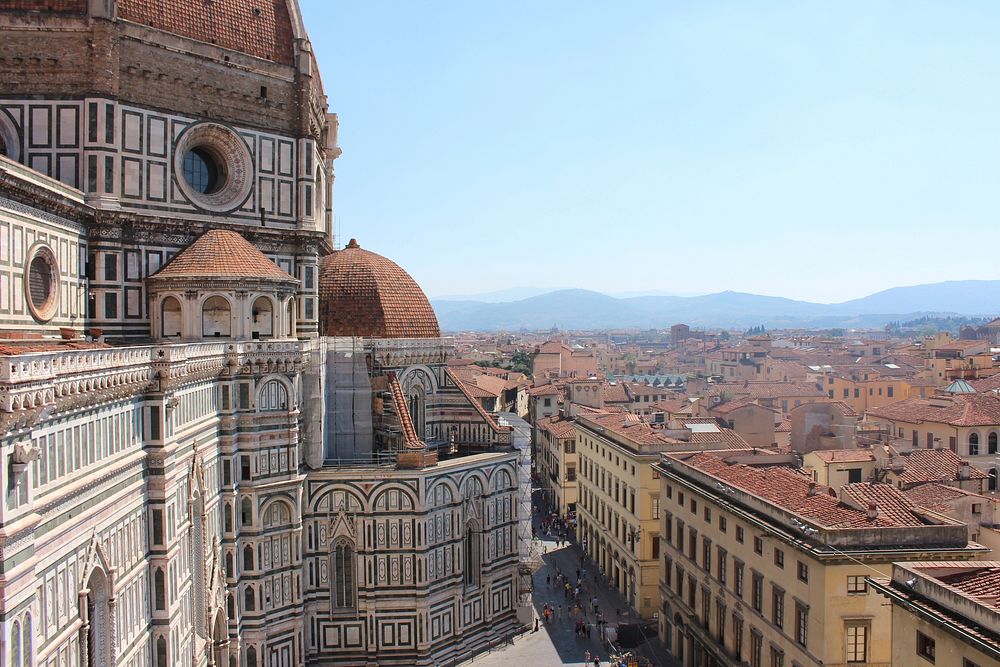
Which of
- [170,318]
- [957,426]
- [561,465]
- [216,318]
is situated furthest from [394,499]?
[957,426]

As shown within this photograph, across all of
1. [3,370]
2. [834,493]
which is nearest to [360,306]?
[834,493]

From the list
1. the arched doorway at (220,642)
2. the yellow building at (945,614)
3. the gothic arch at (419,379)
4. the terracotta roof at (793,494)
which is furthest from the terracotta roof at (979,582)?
the gothic arch at (419,379)

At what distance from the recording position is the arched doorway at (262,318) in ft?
86.0

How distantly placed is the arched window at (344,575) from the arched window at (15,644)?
16.9 m

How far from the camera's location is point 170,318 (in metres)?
25.8

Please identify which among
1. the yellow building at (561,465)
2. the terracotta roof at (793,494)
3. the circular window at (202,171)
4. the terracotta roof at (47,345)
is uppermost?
the circular window at (202,171)

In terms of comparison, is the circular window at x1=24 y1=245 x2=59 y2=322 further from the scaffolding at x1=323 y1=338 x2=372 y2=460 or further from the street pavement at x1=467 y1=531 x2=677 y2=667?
the street pavement at x1=467 y1=531 x2=677 y2=667

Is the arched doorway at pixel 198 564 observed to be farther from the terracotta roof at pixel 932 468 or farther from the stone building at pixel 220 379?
the terracotta roof at pixel 932 468

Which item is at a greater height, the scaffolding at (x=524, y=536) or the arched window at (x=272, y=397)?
the arched window at (x=272, y=397)

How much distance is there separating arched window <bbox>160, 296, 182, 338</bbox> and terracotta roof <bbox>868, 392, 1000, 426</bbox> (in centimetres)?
3559

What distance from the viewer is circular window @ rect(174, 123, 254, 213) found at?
89.0 feet

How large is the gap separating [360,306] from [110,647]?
739 inches

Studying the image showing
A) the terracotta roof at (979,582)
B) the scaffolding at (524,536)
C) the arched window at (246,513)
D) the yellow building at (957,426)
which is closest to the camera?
the terracotta roof at (979,582)

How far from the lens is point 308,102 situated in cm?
2908
